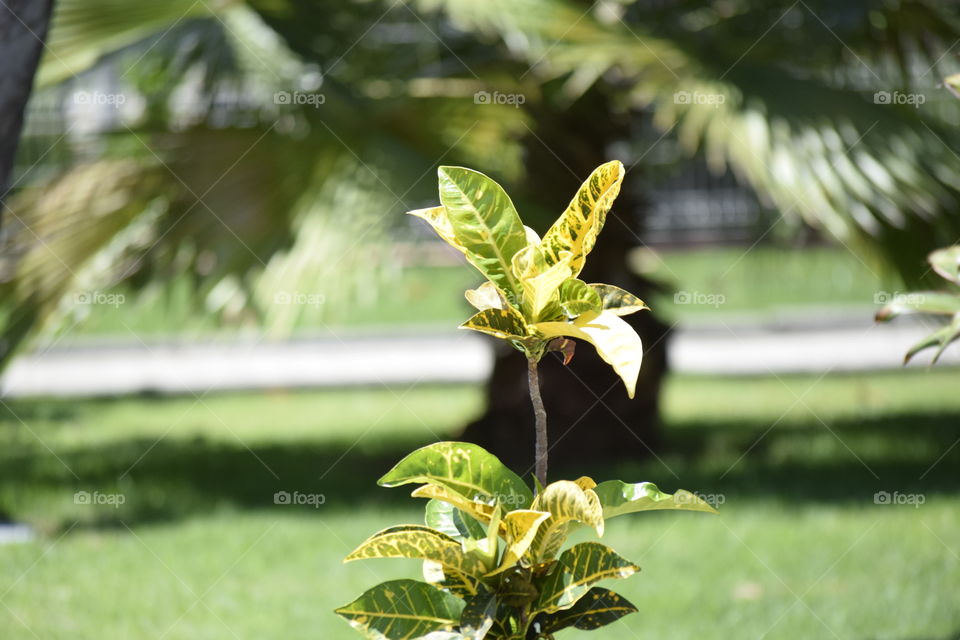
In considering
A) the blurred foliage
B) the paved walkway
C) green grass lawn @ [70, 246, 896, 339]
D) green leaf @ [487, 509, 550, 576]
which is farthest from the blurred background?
green grass lawn @ [70, 246, 896, 339]

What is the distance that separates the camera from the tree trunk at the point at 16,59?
6.13ft

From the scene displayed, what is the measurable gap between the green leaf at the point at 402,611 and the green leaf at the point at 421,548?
5 centimetres

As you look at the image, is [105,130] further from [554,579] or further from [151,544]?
[554,579]

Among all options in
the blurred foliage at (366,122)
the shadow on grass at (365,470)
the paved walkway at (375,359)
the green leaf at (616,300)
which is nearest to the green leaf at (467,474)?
the green leaf at (616,300)

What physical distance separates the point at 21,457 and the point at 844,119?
187 inches

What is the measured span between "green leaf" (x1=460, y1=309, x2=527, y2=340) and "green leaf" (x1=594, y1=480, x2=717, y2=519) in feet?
0.66

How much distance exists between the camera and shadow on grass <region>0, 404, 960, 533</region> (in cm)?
442

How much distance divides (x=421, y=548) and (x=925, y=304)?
978 millimetres

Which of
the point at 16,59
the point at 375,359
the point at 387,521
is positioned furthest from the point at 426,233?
the point at 375,359

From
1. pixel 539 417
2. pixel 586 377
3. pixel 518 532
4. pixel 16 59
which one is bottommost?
pixel 586 377

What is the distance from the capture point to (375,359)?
9398mm

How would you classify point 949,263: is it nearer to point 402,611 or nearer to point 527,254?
point 527,254

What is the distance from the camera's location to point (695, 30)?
164 inches

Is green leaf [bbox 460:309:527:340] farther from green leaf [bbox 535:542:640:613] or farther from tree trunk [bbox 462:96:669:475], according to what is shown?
tree trunk [bbox 462:96:669:475]
